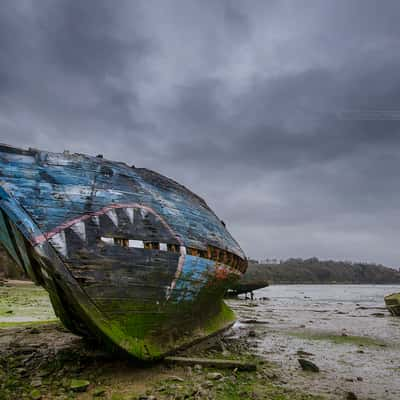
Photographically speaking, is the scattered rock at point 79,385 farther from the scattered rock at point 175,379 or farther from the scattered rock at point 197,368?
the scattered rock at point 197,368

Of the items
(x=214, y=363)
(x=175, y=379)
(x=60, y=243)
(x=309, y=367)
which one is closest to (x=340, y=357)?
(x=309, y=367)

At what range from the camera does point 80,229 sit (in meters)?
4.54

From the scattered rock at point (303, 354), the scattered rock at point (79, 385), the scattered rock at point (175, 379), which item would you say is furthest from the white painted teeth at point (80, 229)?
the scattered rock at point (303, 354)

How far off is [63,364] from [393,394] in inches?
191

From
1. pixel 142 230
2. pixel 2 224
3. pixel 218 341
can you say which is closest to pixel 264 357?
pixel 218 341

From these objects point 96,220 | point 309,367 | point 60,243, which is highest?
point 96,220

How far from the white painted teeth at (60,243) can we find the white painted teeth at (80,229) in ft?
0.62

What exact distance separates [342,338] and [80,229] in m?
8.12

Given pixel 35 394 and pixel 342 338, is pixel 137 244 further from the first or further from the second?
pixel 342 338

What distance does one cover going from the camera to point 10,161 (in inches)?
180

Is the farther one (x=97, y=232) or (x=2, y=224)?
(x=2, y=224)

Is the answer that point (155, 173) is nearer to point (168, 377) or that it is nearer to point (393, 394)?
point (168, 377)

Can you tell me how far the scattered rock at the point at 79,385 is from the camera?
4.17m

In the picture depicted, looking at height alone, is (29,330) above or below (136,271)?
below
